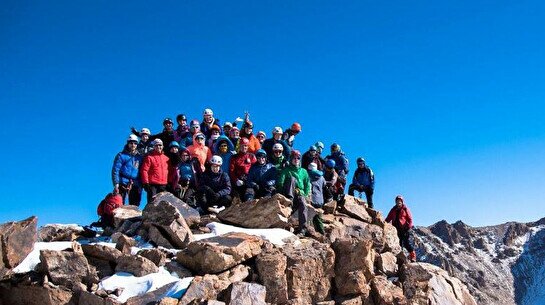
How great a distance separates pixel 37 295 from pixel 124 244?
102 inches

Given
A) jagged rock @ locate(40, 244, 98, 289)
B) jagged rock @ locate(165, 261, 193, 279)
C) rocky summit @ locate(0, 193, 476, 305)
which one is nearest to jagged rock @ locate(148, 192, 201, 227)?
rocky summit @ locate(0, 193, 476, 305)

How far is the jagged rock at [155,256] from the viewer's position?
13594 millimetres

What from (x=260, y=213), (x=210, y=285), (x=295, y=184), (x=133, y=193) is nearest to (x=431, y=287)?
(x=295, y=184)

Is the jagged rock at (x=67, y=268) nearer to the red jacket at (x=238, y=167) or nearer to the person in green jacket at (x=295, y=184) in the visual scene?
the person in green jacket at (x=295, y=184)

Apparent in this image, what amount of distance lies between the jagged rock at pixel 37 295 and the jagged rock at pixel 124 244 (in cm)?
204

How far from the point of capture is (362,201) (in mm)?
23406

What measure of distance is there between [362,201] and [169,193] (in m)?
9.89

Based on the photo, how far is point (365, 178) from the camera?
25531 millimetres

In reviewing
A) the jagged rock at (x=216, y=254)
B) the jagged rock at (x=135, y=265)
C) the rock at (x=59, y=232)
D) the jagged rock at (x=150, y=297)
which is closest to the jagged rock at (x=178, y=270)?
the jagged rock at (x=216, y=254)

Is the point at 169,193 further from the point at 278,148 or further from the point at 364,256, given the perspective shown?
the point at 364,256

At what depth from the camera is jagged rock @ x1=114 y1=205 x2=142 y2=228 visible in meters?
16.4

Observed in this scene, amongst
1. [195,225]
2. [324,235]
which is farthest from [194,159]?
[324,235]

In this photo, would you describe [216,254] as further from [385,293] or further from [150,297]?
[385,293]

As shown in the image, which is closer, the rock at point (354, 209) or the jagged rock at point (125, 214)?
the jagged rock at point (125, 214)
